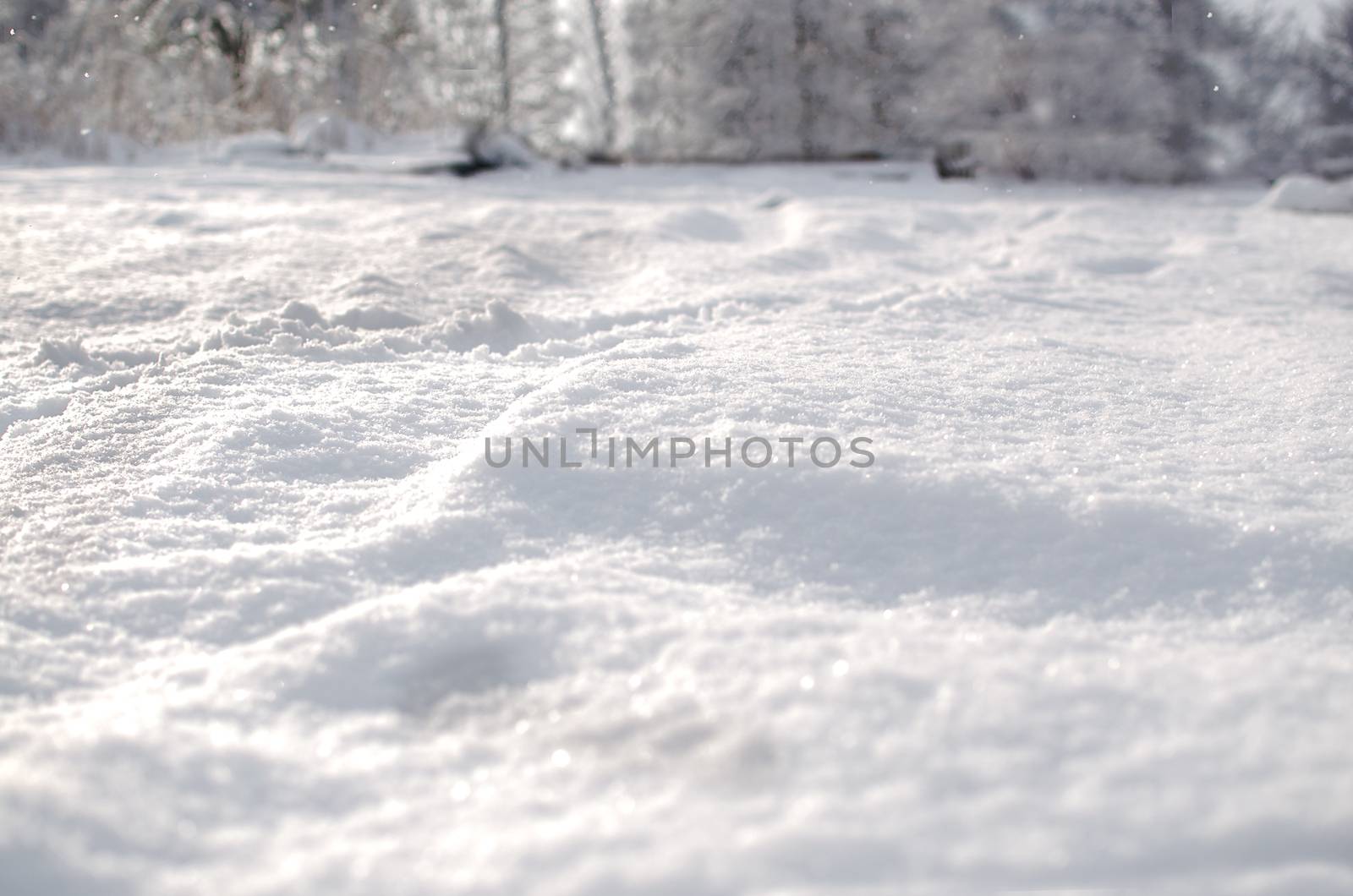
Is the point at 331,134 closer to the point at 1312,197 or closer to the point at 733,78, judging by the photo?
the point at 733,78

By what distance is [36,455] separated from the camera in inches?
52.0

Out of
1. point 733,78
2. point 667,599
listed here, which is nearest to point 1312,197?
point 667,599

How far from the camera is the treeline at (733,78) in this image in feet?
22.2

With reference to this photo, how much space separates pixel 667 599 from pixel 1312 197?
169 inches

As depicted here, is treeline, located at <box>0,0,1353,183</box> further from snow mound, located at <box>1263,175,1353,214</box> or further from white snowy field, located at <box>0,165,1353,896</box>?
white snowy field, located at <box>0,165,1353,896</box>

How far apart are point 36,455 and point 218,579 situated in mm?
523

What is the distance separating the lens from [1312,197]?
162 inches

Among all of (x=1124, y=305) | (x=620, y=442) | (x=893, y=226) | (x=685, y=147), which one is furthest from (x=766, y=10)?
(x=620, y=442)

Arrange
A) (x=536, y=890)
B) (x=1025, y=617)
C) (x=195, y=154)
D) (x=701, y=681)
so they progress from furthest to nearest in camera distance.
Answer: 1. (x=195, y=154)
2. (x=1025, y=617)
3. (x=701, y=681)
4. (x=536, y=890)

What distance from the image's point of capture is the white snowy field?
642 mm

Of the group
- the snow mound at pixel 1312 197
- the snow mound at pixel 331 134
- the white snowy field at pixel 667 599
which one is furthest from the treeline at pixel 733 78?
A: the white snowy field at pixel 667 599

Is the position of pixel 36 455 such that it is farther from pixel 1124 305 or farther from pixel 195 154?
pixel 195 154

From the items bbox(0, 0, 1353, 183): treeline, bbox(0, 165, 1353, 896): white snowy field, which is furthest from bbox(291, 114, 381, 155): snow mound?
bbox(0, 165, 1353, 896): white snowy field

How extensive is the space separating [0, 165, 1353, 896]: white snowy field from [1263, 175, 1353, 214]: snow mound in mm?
2511
